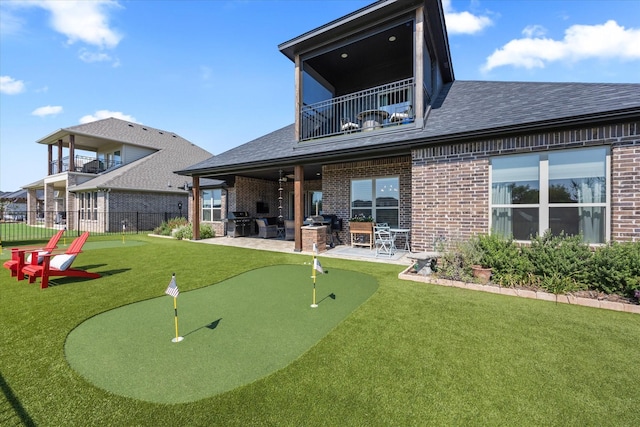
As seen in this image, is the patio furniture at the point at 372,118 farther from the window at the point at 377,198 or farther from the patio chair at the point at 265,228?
the patio chair at the point at 265,228

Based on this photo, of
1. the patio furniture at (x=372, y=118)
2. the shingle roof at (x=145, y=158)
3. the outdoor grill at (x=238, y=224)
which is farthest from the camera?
the shingle roof at (x=145, y=158)

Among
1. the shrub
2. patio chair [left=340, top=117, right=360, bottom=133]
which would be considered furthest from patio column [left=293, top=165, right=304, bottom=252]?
the shrub

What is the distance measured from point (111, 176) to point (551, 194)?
84.1ft

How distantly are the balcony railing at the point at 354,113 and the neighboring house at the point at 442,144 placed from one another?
0.22 feet

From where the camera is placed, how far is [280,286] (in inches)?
222

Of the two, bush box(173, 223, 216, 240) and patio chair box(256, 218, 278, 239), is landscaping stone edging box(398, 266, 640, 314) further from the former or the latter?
bush box(173, 223, 216, 240)

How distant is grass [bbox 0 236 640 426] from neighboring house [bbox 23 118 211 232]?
17148mm

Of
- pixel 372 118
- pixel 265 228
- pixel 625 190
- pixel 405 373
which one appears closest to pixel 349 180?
pixel 372 118

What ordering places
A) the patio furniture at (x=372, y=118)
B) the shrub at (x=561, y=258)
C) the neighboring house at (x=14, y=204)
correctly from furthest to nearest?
the neighboring house at (x=14, y=204) → the patio furniture at (x=372, y=118) → the shrub at (x=561, y=258)

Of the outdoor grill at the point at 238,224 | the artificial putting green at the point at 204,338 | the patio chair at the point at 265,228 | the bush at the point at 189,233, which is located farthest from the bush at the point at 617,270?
the bush at the point at 189,233

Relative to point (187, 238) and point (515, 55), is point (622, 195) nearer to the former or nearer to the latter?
point (187, 238)

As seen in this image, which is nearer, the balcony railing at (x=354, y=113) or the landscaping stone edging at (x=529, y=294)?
the landscaping stone edging at (x=529, y=294)

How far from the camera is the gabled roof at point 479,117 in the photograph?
6.00m

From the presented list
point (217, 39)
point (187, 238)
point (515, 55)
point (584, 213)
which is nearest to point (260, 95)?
point (217, 39)
